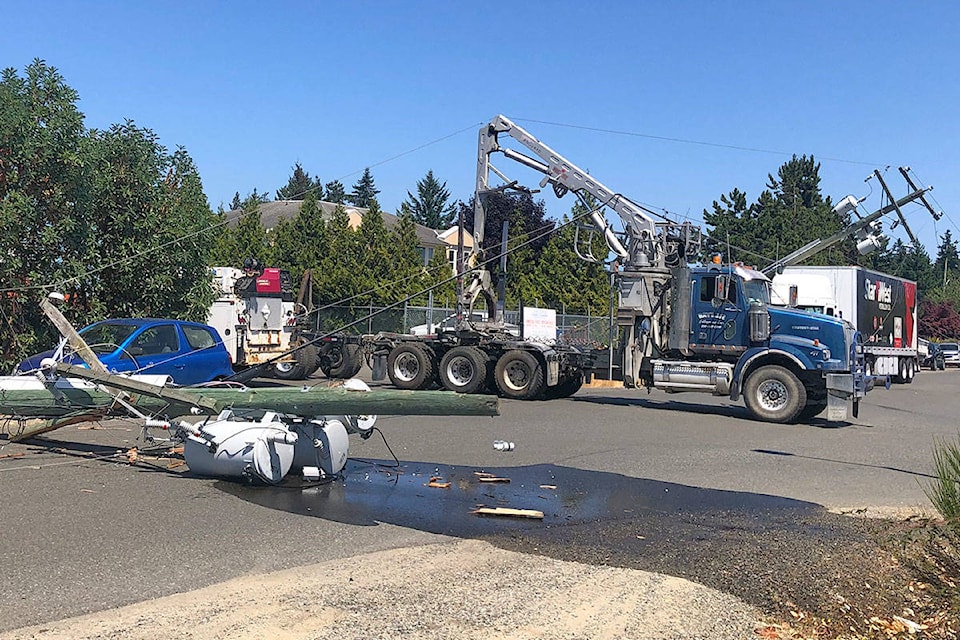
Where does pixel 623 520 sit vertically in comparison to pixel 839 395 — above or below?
below

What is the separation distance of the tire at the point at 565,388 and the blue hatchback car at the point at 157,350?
8.02m

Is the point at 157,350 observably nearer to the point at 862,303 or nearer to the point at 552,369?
the point at 552,369

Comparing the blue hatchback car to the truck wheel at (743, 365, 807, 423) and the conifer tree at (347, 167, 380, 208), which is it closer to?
the truck wheel at (743, 365, 807, 423)

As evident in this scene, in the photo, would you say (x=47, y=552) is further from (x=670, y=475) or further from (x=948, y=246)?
(x=948, y=246)

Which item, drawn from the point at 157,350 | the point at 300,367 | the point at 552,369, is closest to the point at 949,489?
the point at 157,350

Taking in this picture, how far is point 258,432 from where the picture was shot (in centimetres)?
994

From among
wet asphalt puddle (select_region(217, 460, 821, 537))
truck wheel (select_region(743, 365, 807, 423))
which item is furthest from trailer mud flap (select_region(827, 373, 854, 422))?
wet asphalt puddle (select_region(217, 460, 821, 537))

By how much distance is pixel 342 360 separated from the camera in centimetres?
2511

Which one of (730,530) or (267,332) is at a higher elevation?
(267,332)

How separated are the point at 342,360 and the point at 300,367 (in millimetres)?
1092

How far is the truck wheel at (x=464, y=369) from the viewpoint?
21.8 metres

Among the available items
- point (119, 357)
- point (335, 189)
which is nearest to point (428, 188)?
point (335, 189)

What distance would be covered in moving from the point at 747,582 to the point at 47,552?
4.97m

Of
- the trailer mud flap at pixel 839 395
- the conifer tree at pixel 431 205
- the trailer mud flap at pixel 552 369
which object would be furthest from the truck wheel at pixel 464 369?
the conifer tree at pixel 431 205
